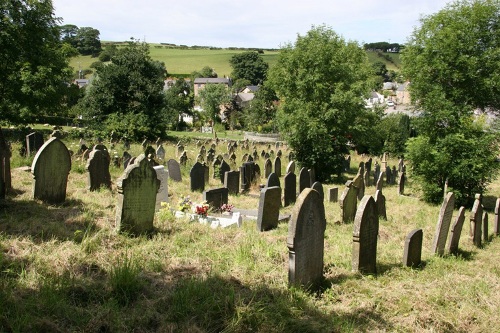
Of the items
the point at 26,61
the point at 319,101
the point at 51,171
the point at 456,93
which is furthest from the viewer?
the point at 26,61

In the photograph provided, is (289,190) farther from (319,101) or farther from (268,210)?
(319,101)

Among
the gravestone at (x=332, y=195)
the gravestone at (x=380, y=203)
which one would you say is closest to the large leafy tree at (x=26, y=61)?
the gravestone at (x=332, y=195)

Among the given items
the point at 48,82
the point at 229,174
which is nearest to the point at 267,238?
the point at 229,174

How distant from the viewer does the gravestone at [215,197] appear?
1055 centimetres

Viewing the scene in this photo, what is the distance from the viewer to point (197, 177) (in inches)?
530

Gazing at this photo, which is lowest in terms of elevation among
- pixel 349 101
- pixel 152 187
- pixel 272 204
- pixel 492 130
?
pixel 272 204

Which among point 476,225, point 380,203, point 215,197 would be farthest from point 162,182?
point 476,225

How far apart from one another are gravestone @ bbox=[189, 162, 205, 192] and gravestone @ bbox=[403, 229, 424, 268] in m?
7.91

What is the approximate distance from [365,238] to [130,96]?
29393 millimetres

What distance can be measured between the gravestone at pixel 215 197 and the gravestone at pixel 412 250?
201 inches

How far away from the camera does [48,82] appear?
2258 centimetres

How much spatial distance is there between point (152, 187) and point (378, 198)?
655 cm

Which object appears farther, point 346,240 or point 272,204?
point 272,204

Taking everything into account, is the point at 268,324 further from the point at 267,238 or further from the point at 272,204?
the point at 272,204
